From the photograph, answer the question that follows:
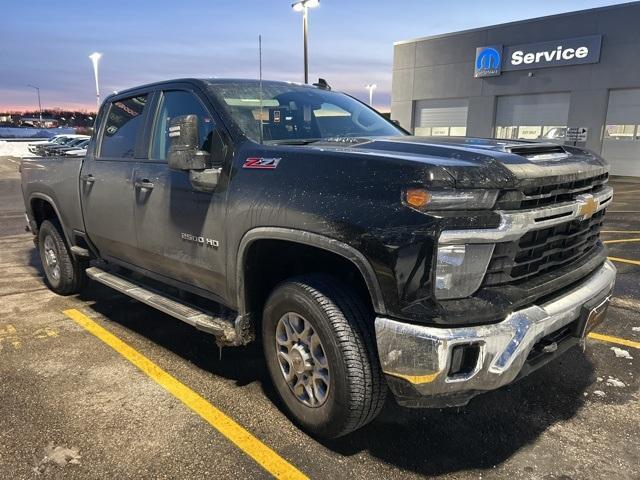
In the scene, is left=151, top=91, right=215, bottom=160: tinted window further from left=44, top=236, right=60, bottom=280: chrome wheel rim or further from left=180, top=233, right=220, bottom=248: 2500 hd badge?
left=44, top=236, right=60, bottom=280: chrome wheel rim

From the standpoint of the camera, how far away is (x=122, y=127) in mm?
4469

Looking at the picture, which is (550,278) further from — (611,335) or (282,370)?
(611,335)

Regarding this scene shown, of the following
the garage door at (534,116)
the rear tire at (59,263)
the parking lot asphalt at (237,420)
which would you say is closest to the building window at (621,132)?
the garage door at (534,116)

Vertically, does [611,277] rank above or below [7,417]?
above

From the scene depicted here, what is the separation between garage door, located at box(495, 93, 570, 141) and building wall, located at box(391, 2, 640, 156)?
35cm

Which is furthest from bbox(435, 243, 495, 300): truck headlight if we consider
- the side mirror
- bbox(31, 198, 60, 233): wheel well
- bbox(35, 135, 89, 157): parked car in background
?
bbox(35, 135, 89, 157): parked car in background

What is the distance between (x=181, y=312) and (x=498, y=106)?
24399 millimetres

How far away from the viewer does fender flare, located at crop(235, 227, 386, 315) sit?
95.0 inches

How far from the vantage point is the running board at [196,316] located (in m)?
3.24

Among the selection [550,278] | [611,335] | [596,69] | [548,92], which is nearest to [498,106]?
[548,92]

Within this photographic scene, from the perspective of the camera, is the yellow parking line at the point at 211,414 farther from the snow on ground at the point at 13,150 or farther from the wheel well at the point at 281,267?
the snow on ground at the point at 13,150

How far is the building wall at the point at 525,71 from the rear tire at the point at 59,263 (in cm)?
2176

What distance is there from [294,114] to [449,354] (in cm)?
212

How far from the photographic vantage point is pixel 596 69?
21.3 metres
